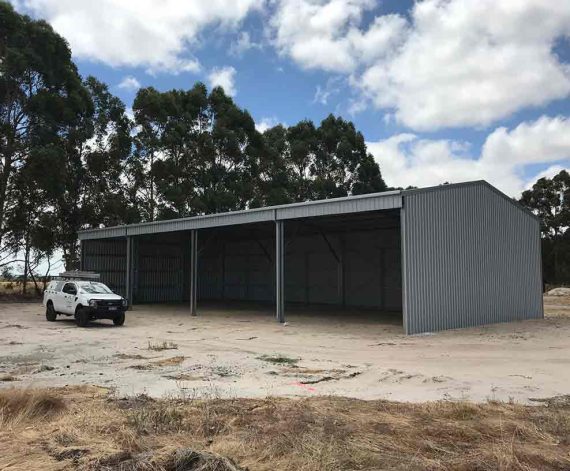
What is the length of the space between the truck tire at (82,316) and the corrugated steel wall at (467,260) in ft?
36.3

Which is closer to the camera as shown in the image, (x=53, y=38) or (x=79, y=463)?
(x=79, y=463)

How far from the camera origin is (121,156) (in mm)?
39219

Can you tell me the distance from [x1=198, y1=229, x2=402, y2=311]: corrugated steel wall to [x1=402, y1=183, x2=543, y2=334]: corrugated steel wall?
23.9 feet

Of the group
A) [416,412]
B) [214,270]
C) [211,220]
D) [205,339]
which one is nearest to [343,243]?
[211,220]

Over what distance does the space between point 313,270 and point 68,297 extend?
1586 cm

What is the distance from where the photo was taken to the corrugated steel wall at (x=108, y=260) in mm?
32344

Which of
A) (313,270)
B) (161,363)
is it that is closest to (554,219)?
(313,270)

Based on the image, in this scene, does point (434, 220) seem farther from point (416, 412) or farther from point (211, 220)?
point (416, 412)

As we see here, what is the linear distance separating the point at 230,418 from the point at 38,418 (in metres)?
2.22

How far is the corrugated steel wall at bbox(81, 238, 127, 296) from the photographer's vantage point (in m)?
32.3

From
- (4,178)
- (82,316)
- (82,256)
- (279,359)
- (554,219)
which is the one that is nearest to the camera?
(279,359)

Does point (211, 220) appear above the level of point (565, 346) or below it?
above

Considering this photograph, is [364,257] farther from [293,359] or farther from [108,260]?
[293,359]

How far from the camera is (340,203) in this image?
18.4 metres
